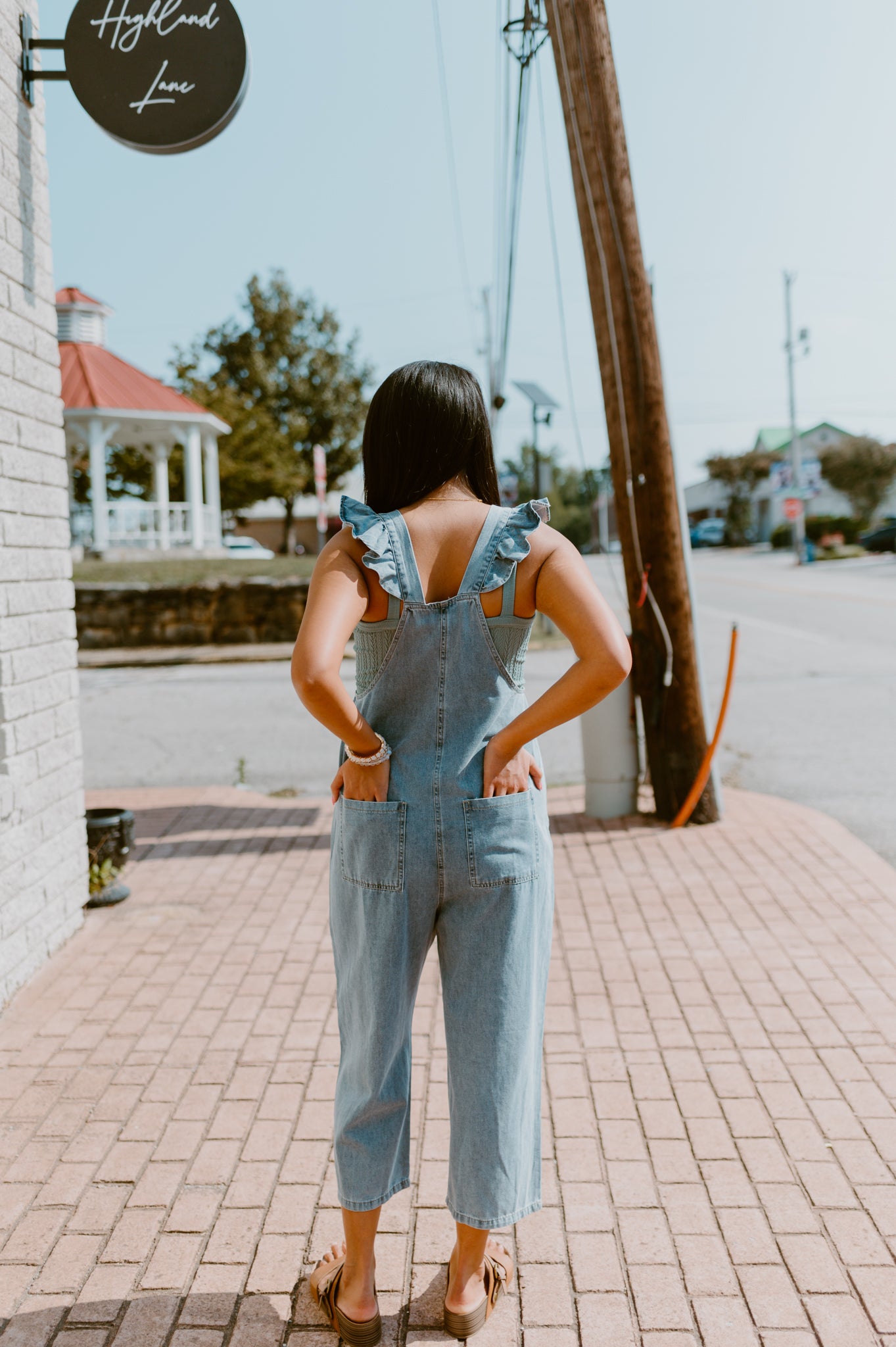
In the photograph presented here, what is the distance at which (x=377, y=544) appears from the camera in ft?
6.28

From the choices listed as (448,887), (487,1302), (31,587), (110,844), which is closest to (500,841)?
(448,887)

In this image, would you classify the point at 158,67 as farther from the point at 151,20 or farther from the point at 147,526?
the point at 147,526

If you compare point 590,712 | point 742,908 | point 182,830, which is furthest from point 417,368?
point 182,830

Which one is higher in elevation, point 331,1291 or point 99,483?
point 99,483

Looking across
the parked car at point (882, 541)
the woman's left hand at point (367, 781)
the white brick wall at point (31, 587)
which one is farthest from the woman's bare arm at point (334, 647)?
the parked car at point (882, 541)

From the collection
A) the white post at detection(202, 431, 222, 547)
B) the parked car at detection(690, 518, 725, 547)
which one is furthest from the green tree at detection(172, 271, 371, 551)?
the parked car at detection(690, 518, 725, 547)

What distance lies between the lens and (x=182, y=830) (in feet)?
20.6

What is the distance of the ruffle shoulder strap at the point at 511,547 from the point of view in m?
1.92

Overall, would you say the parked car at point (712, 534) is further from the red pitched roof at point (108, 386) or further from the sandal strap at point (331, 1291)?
the sandal strap at point (331, 1291)

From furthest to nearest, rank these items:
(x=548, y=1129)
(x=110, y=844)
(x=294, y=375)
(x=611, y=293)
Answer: (x=294, y=375) < (x=611, y=293) < (x=110, y=844) < (x=548, y=1129)

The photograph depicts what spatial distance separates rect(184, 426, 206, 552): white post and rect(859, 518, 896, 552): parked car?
1154 inches

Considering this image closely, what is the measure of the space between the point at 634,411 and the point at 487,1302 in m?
4.76

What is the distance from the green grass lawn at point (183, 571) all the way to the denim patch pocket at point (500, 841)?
16.0 metres

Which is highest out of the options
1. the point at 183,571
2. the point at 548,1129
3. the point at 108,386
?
the point at 108,386
